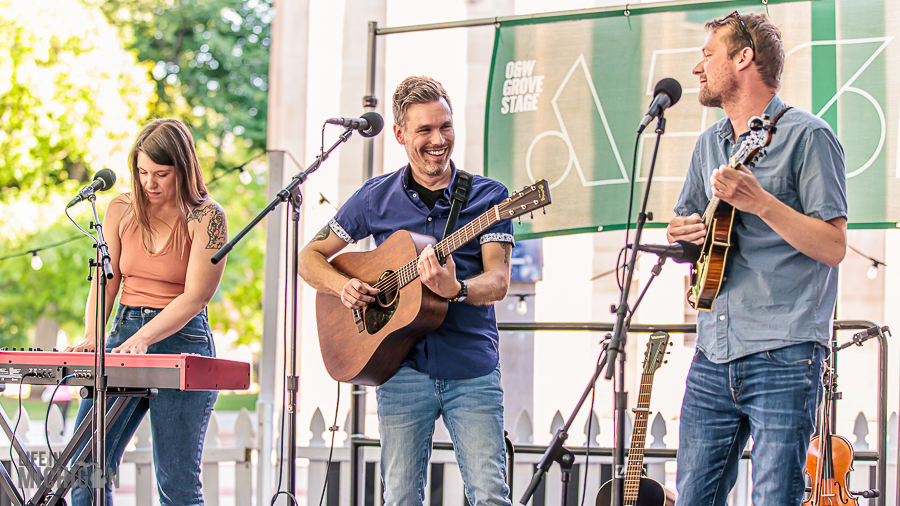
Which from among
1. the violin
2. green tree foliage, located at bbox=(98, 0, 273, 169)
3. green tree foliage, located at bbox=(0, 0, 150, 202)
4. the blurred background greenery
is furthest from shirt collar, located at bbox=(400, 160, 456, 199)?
green tree foliage, located at bbox=(98, 0, 273, 169)

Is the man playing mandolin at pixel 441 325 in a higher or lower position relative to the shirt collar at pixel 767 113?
lower

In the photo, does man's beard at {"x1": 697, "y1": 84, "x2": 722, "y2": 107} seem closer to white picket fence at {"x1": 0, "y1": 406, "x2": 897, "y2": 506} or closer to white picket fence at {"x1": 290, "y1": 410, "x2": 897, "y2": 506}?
white picket fence at {"x1": 290, "y1": 410, "x2": 897, "y2": 506}

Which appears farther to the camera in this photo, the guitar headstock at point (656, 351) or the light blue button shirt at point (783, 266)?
the guitar headstock at point (656, 351)

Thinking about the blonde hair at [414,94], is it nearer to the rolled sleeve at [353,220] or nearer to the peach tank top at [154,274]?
the rolled sleeve at [353,220]

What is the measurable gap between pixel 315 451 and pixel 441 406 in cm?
246

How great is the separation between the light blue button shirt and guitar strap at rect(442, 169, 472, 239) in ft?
3.24

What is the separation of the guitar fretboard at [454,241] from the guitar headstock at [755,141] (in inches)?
33.6

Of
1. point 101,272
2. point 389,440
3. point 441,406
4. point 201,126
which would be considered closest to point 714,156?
point 441,406

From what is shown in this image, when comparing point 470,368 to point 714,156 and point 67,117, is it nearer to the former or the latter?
point 714,156

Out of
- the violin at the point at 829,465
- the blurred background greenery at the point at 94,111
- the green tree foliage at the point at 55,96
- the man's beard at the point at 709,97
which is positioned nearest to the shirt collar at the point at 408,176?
the man's beard at the point at 709,97

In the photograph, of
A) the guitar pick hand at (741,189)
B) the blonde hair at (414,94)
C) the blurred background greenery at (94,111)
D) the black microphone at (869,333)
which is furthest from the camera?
the blurred background greenery at (94,111)

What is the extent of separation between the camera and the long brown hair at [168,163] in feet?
10.4

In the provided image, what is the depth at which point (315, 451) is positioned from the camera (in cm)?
491

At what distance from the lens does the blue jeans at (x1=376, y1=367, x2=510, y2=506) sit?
8.53ft
